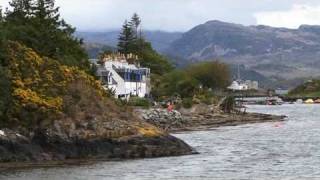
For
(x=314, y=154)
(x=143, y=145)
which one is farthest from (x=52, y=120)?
(x=314, y=154)

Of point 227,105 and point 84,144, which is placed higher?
point 227,105

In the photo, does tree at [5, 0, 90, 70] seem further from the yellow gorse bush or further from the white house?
the white house

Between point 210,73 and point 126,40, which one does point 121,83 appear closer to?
point 126,40

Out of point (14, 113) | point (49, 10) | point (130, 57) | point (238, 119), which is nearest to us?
point (14, 113)

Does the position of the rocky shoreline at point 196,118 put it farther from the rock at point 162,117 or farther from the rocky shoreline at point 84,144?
the rocky shoreline at point 84,144

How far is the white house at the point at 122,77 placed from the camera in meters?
113

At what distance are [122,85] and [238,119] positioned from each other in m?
19.4

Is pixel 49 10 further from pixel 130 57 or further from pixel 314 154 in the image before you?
pixel 130 57

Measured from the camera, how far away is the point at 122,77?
121 meters

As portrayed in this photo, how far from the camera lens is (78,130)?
54812mm

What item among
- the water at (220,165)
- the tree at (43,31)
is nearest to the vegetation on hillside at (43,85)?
the tree at (43,31)

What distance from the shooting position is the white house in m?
113

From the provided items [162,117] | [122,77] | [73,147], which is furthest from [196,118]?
[73,147]

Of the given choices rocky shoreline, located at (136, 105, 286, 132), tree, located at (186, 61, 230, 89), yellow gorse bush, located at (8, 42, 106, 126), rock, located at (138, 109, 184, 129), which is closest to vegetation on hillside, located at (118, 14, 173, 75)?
tree, located at (186, 61, 230, 89)
